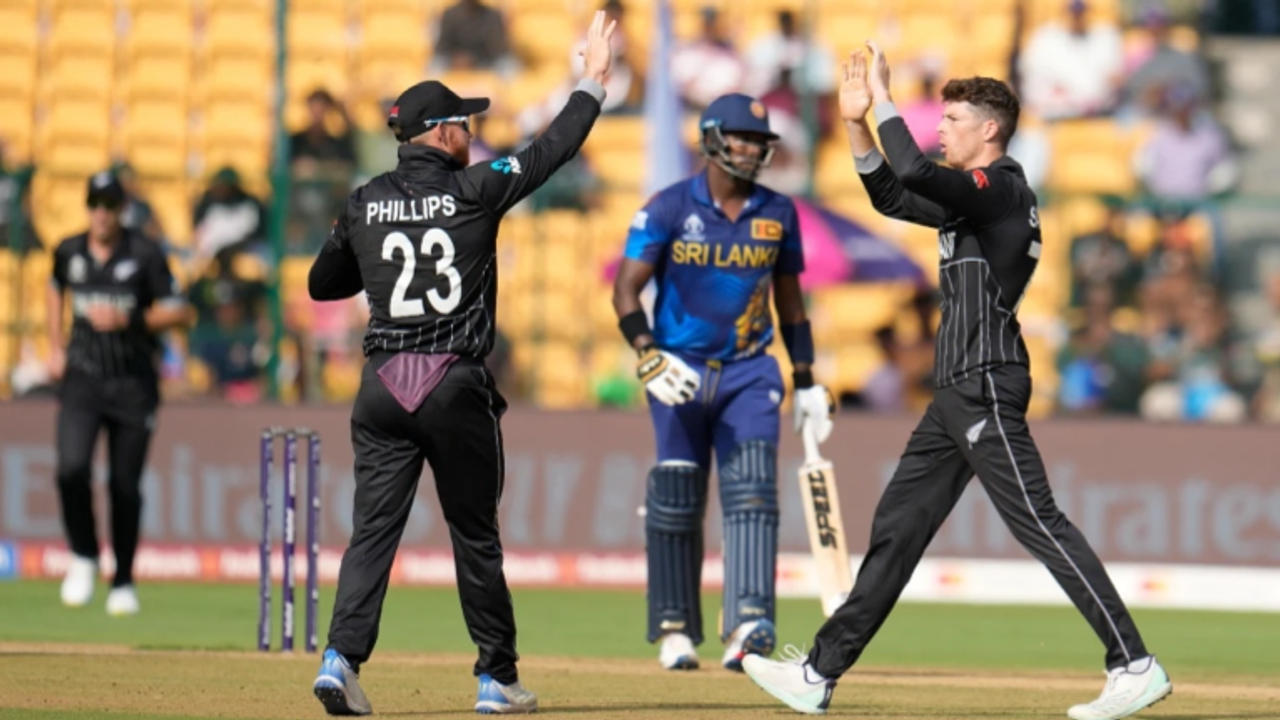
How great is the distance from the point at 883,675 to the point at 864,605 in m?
2.25

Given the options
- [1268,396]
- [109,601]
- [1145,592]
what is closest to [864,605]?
[109,601]

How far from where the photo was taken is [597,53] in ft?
26.5

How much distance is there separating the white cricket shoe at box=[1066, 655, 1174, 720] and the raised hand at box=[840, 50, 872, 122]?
2093 millimetres

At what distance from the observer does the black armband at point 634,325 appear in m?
10.2

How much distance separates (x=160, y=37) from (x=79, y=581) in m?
8.02

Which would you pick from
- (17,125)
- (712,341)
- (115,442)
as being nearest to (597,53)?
(712,341)

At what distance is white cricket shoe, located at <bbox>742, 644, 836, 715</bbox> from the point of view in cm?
798

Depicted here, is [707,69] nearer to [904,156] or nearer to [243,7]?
[243,7]

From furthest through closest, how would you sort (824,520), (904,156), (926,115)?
(926,115) → (824,520) → (904,156)

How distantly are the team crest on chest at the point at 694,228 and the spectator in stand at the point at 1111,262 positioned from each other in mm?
6979

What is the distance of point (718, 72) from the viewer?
61.0 ft

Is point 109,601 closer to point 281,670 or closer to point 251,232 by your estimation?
point 281,670

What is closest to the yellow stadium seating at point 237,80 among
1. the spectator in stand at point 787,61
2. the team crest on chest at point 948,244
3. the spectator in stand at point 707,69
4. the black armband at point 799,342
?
the spectator in stand at point 707,69

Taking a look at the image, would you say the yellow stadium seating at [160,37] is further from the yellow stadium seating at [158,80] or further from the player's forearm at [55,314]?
the player's forearm at [55,314]
